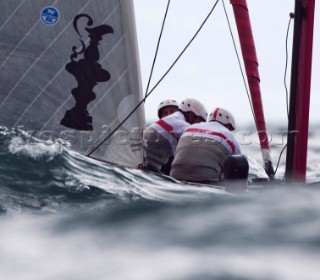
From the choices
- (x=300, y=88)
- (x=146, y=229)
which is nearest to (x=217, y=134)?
(x=300, y=88)

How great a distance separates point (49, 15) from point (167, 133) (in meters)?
1.81

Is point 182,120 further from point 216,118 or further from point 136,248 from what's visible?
point 136,248

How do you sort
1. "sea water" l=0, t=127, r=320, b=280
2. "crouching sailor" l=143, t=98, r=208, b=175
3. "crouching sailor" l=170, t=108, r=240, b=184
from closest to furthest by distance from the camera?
"sea water" l=0, t=127, r=320, b=280, "crouching sailor" l=170, t=108, r=240, b=184, "crouching sailor" l=143, t=98, r=208, b=175

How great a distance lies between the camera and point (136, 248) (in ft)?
16.8

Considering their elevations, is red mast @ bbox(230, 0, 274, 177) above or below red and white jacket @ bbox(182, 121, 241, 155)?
above

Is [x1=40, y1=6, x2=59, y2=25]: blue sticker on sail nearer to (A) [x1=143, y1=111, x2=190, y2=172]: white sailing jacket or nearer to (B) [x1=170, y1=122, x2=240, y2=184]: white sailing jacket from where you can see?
(A) [x1=143, y1=111, x2=190, y2=172]: white sailing jacket

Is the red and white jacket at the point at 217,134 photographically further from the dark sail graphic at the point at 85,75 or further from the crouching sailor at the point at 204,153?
the dark sail graphic at the point at 85,75

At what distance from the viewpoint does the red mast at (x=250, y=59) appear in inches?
381

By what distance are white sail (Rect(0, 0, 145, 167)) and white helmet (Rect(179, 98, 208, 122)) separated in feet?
1.94

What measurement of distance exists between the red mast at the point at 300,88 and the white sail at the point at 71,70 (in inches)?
80.6

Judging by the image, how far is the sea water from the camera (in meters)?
4.75

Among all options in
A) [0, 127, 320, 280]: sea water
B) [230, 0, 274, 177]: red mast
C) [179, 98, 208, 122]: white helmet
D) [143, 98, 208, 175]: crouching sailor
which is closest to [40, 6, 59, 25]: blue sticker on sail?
[143, 98, 208, 175]: crouching sailor

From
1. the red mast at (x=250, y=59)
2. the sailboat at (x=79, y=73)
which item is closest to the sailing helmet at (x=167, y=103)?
the sailboat at (x=79, y=73)

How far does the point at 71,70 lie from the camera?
990cm
